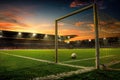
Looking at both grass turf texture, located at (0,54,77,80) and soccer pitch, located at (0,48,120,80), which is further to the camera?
soccer pitch, located at (0,48,120,80)

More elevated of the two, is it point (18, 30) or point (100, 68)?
point (18, 30)

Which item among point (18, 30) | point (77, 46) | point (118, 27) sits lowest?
point (77, 46)

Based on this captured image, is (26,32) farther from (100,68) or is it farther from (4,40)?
(100,68)

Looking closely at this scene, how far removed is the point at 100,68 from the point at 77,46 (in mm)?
45757

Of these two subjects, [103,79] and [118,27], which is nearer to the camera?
[103,79]

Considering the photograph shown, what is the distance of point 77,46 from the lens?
5091cm

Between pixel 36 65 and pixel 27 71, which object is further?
pixel 36 65

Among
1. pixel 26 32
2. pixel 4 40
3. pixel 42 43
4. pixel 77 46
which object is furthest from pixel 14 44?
pixel 77 46

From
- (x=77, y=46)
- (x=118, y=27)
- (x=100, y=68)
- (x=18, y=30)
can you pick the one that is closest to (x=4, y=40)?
(x=18, y=30)

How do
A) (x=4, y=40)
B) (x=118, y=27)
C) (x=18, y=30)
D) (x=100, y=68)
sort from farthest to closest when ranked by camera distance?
1. (x=18, y=30)
2. (x=4, y=40)
3. (x=118, y=27)
4. (x=100, y=68)

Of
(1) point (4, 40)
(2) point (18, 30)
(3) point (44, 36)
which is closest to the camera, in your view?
(1) point (4, 40)

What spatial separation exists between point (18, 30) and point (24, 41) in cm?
452

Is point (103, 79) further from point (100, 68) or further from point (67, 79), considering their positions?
point (100, 68)

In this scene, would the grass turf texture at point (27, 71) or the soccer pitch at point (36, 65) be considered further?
the soccer pitch at point (36, 65)
